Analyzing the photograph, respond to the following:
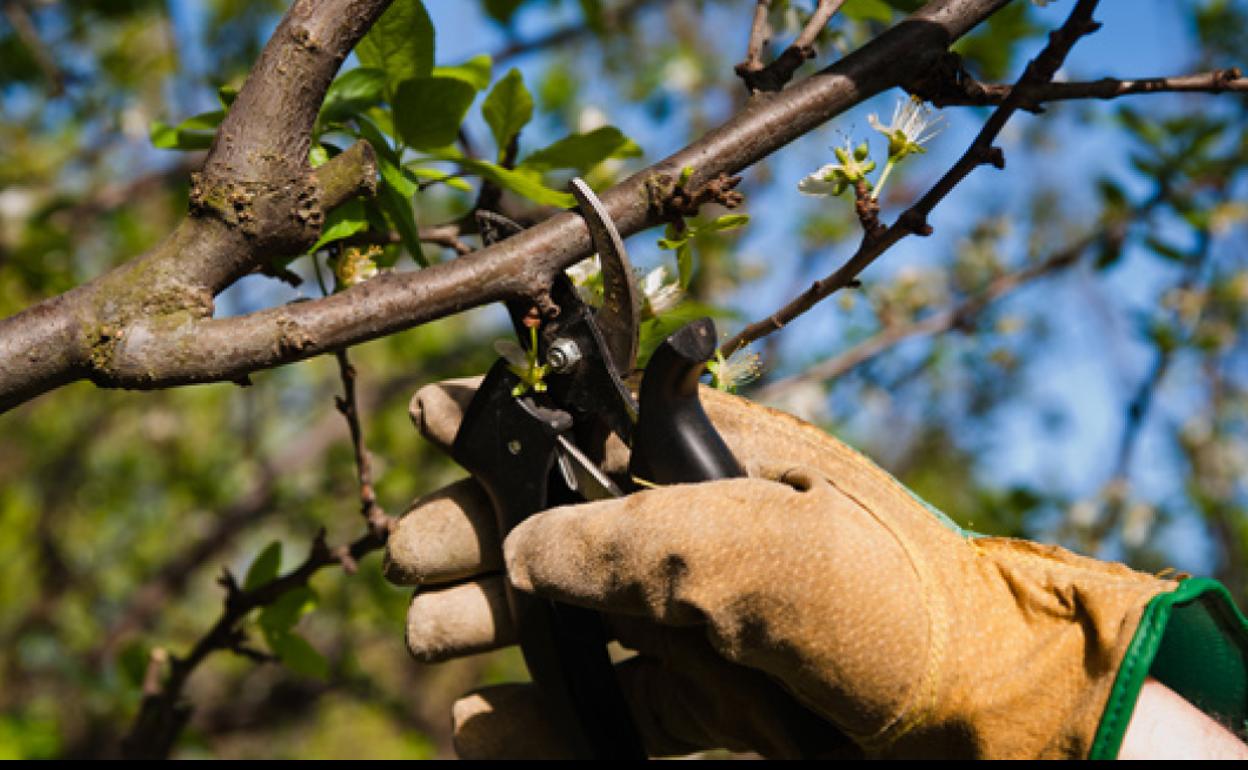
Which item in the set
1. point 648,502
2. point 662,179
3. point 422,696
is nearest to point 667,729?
point 648,502

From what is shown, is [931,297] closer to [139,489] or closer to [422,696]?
[422,696]

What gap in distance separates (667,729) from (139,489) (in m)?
4.34

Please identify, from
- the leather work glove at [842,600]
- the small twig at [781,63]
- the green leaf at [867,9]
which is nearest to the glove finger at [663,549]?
the leather work glove at [842,600]

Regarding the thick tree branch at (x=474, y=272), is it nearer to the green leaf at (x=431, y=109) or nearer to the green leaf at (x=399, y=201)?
the green leaf at (x=399, y=201)

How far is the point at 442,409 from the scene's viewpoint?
1.27 metres

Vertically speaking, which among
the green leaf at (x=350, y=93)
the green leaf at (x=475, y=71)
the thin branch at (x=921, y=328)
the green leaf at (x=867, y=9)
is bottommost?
the green leaf at (x=350, y=93)

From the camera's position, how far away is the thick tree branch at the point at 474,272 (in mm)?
1032

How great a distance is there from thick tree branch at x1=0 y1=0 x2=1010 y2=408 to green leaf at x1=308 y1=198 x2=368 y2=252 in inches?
3.3

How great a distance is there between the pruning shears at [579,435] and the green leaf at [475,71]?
25 centimetres

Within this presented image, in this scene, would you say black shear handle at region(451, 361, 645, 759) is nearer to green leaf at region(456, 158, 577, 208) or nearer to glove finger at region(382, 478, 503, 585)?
glove finger at region(382, 478, 503, 585)

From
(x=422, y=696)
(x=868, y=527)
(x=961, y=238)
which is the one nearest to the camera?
(x=868, y=527)

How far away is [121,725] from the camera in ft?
11.9

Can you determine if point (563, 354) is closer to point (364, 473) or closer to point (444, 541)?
point (444, 541)

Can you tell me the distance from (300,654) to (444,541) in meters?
0.52
